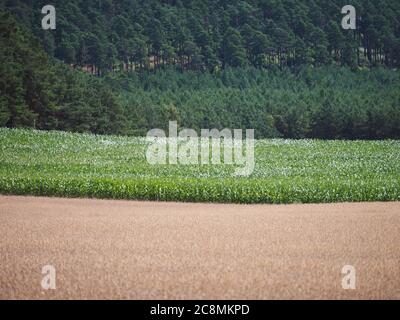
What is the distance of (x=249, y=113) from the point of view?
378 feet

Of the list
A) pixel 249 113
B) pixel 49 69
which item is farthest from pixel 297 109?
pixel 49 69

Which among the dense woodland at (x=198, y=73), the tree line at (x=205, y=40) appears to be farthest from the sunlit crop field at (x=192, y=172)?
the tree line at (x=205, y=40)

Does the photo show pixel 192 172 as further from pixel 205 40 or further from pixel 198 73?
pixel 205 40

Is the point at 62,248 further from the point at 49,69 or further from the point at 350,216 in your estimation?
the point at 49,69

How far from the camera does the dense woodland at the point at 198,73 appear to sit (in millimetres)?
75688

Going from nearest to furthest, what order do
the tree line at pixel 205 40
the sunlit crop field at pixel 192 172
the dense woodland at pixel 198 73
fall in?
the sunlit crop field at pixel 192 172, the dense woodland at pixel 198 73, the tree line at pixel 205 40

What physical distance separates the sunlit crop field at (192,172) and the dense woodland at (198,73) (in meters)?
19.6

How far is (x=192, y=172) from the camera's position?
3538 centimetres

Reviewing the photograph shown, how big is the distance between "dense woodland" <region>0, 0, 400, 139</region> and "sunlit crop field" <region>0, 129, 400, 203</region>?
773 inches

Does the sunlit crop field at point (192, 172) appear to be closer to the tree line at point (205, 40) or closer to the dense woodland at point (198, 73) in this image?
the dense woodland at point (198, 73)

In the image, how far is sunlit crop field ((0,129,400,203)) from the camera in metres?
29.1

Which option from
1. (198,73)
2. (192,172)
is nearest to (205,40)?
(198,73)

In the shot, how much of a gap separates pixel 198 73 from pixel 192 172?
429ft

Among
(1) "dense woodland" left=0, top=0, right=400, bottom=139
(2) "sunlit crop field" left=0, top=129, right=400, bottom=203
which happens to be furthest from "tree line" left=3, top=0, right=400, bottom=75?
(2) "sunlit crop field" left=0, top=129, right=400, bottom=203
